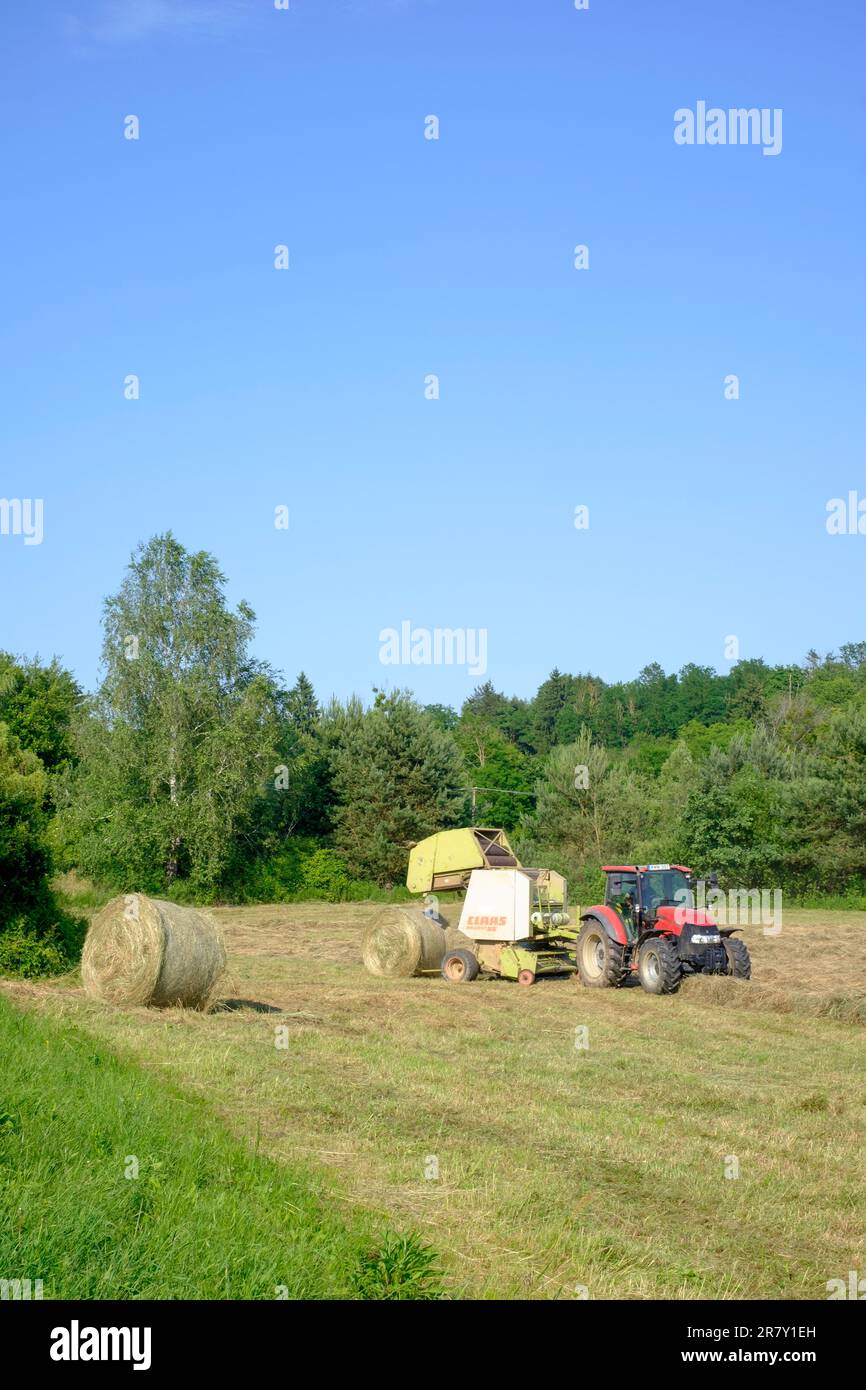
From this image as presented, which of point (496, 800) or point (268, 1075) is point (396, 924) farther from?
point (496, 800)

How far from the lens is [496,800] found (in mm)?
63688

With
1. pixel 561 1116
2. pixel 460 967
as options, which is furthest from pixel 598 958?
pixel 561 1116

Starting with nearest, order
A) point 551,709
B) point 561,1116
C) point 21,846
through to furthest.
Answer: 1. point 561,1116
2. point 21,846
3. point 551,709

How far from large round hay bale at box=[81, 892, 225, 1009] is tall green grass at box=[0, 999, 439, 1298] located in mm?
5370

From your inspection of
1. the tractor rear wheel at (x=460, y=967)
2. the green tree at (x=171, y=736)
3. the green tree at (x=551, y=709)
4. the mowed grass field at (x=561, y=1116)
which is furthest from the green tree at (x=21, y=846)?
the green tree at (x=551, y=709)

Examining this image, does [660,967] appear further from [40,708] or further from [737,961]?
[40,708]

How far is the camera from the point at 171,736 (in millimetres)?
40938

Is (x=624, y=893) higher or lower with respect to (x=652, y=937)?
higher

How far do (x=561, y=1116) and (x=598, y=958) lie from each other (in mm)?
10859

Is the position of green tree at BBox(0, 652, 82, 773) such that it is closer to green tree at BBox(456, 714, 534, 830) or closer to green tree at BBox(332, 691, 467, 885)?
green tree at BBox(332, 691, 467, 885)

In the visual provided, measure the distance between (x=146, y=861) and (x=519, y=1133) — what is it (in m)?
32.5

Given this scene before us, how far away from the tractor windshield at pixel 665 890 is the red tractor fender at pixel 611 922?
523 millimetres

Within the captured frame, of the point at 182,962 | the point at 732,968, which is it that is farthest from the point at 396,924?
the point at 182,962
